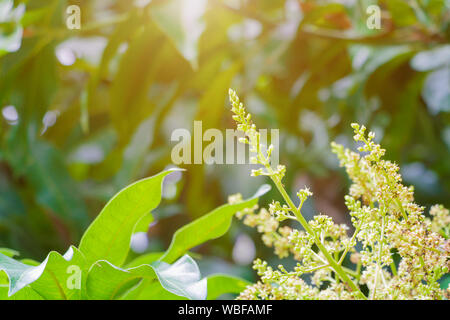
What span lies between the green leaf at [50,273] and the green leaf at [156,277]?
1 centimetres

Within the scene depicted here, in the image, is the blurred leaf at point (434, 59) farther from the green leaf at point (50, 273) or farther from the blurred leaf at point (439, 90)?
the green leaf at point (50, 273)

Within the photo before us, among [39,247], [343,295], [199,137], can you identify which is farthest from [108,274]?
[39,247]

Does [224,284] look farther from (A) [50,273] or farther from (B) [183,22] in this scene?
(B) [183,22]

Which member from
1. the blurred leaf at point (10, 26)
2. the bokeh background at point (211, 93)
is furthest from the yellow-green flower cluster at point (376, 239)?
the blurred leaf at point (10, 26)

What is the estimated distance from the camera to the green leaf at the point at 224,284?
13.7 inches

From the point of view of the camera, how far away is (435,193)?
3.21 ft

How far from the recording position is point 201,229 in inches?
12.7

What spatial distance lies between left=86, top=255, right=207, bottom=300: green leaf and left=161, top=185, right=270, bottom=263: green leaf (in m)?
0.03

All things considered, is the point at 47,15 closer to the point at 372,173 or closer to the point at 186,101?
the point at 186,101

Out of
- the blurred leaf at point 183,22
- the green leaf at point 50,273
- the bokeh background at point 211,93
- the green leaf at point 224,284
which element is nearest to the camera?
the green leaf at point 50,273

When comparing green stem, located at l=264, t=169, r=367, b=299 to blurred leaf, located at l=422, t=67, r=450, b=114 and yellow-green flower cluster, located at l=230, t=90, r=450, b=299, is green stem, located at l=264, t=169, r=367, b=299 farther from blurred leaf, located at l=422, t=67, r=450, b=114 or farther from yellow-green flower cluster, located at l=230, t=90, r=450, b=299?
blurred leaf, located at l=422, t=67, r=450, b=114

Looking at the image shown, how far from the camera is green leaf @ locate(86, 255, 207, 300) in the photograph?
9.5 inches

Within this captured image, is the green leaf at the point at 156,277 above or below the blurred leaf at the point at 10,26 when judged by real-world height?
below

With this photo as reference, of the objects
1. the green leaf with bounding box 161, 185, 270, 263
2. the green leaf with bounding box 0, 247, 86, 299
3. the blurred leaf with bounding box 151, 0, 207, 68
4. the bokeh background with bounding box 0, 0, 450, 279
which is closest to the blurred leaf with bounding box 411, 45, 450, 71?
Answer: the bokeh background with bounding box 0, 0, 450, 279
